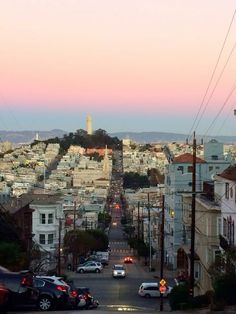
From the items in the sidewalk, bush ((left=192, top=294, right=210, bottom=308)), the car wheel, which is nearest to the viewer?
the car wheel

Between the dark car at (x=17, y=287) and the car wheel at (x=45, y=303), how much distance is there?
82.2 inches

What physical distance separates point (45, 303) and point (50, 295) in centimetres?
35

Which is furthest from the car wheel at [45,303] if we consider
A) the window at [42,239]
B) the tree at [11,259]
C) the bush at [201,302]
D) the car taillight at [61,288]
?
the window at [42,239]

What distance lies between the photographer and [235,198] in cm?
4088

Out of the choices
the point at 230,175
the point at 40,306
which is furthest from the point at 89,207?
the point at 40,306

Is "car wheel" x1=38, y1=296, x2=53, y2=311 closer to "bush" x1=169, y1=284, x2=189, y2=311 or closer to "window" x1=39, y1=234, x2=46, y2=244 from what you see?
"bush" x1=169, y1=284, x2=189, y2=311

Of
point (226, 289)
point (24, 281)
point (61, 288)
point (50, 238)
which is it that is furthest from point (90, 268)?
point (24, 281)

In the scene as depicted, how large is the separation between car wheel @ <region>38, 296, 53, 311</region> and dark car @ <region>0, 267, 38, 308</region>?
2.09m

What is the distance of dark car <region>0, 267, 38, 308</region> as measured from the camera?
2420cm

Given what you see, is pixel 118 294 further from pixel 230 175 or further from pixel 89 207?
pixel 89 207

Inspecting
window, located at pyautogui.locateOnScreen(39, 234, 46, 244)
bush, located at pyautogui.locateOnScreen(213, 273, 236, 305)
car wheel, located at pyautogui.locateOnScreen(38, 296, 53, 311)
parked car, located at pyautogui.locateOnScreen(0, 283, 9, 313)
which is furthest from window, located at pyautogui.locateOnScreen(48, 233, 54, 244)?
parked car, located at pyautogui.locateOnScreen(0, 283, 9, 313)

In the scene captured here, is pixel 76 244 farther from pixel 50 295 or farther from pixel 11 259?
pixel 50 295

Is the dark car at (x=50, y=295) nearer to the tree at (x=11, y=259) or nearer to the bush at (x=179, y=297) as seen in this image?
the tree at (x=11, y=259)

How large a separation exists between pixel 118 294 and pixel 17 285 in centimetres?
3008
